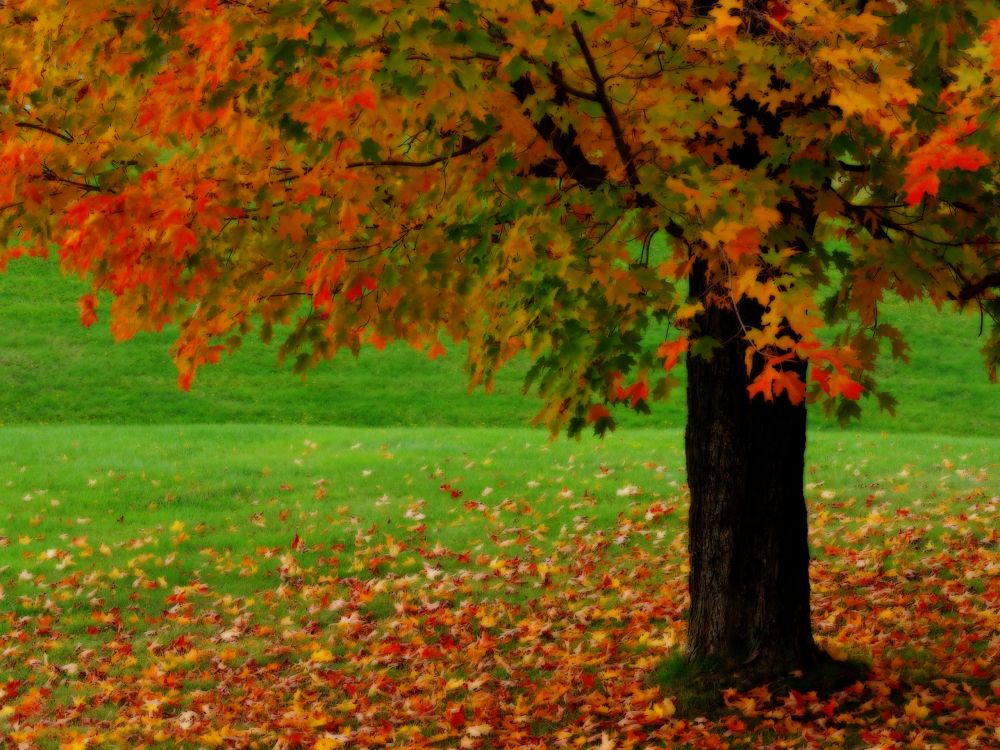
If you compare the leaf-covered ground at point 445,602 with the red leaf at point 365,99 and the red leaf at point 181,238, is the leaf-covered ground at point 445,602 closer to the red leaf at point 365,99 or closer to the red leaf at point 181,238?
the red leaf at point 181,238

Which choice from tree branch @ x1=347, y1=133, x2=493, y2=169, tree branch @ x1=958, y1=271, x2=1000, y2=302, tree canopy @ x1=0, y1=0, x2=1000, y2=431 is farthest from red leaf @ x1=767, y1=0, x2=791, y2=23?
tree branch @ x1=958, y1=271, x2=1000, y2=302

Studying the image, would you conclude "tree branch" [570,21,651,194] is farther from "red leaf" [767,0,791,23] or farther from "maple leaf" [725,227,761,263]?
"red leaf" [767,0,791,23]

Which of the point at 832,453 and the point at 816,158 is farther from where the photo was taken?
the point at 832,453

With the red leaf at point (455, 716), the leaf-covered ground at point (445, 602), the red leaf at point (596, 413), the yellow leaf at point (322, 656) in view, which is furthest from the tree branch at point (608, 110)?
the yellow leaf at point (322, 656)

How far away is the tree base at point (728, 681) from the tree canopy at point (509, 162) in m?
1.63

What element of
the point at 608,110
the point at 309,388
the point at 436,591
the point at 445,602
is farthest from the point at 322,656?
the point at 309,388

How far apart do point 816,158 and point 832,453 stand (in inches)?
378

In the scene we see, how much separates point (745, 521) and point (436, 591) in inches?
136

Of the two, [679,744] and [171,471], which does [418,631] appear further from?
[171,471]

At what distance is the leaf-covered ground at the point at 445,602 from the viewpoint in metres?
6.22

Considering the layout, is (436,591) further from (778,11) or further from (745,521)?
(778,11)

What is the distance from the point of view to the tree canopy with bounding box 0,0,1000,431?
13.3 feet

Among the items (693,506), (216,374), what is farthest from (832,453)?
(216,374)

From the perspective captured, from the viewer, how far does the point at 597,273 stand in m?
4.66
